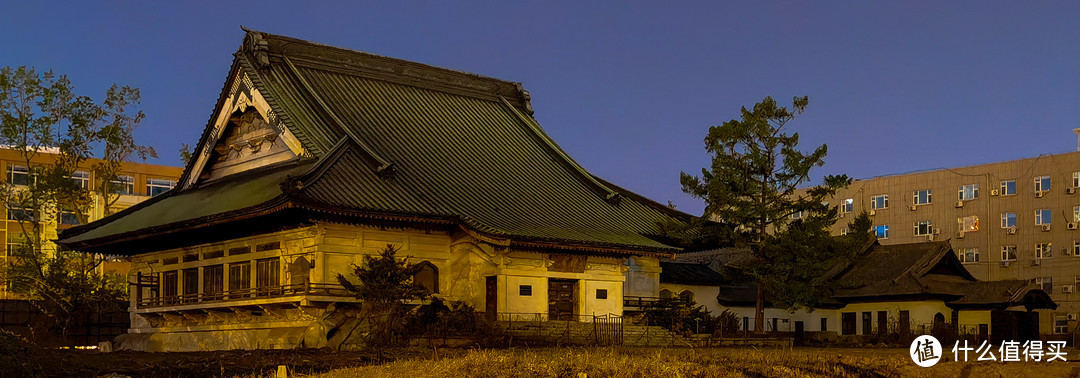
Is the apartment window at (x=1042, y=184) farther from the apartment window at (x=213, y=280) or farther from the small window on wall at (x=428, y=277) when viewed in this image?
the apartment window at (x=213, y=280)

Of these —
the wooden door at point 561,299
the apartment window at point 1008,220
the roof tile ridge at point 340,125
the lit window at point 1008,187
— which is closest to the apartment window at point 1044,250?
the apartment window at point 1008,220

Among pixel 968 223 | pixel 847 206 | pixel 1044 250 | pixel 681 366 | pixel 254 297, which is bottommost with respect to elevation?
pixel 681 366

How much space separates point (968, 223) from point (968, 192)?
185 cm

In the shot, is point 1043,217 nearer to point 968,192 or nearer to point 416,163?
point 968,192

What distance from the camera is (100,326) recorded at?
169ft

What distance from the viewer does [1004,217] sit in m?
70.6

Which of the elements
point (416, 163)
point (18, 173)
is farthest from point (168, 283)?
point (18, 173)

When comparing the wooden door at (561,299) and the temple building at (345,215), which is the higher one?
the temple building at (345,215)

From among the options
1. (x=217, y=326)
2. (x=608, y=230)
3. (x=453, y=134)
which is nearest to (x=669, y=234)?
(x=608, y=230)

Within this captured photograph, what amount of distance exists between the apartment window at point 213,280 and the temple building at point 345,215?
0.10 m

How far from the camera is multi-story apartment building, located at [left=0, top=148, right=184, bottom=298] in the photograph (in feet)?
229

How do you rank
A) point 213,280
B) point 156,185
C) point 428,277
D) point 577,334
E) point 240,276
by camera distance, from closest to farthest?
1. point 577,334
2. point 240,276
3. point 428,277
4. point 213,280
5. point 156,185

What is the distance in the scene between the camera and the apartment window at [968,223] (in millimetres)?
71688

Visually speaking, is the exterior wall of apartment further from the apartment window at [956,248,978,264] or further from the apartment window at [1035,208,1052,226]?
the apartment window at [956,248,978,264]
